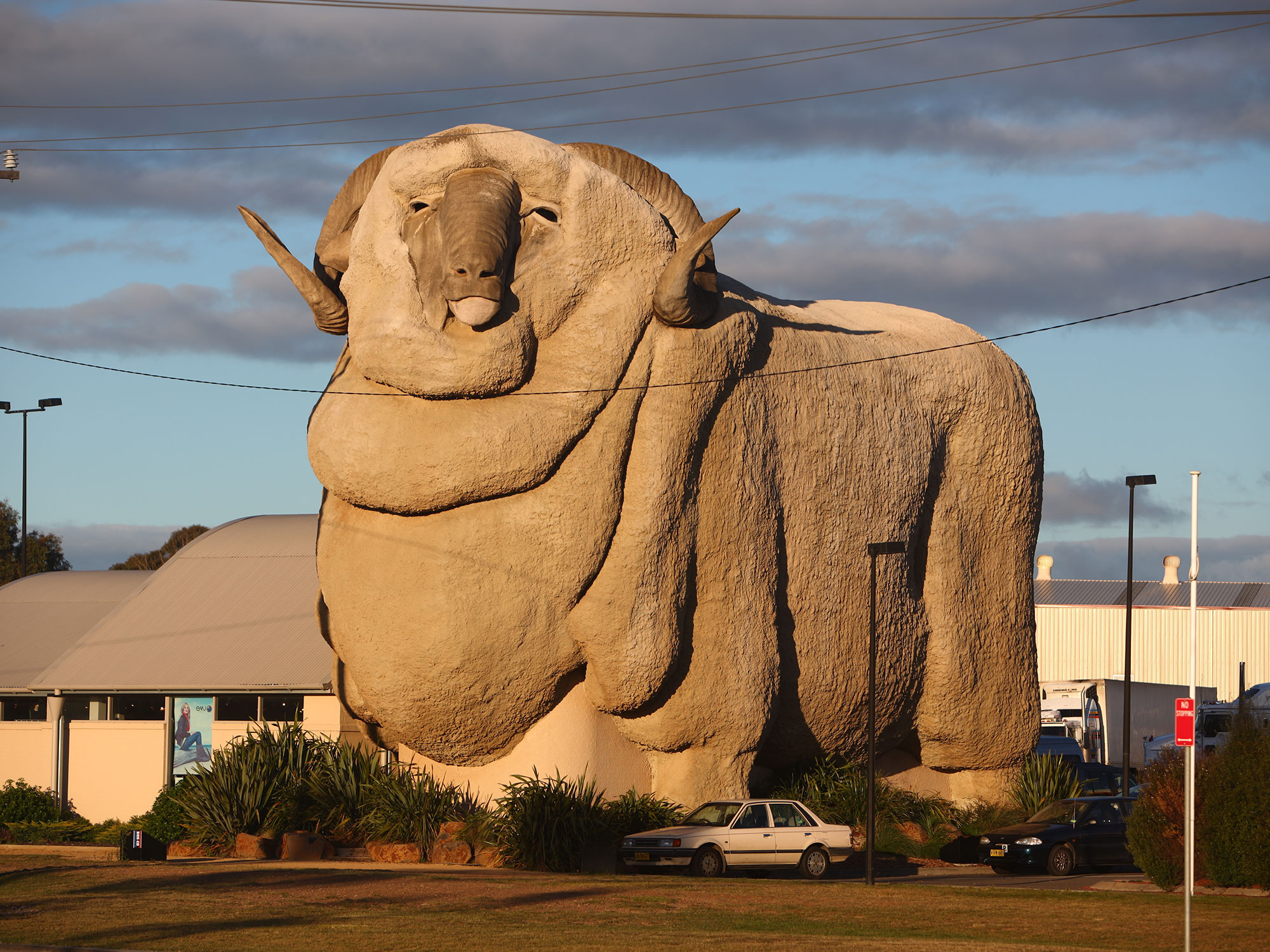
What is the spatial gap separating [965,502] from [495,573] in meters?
7.07

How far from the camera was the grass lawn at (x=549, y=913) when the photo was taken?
39.4 ft

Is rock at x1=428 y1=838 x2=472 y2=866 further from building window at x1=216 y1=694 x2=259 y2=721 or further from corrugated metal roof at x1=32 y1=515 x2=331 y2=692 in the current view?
building window at x1=216 y1=694 x2=259 y2=721

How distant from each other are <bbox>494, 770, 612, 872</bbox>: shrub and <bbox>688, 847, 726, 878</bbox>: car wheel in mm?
999

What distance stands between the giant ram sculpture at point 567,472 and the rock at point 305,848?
1358 millimetres

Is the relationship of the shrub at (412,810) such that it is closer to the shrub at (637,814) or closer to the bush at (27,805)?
the shrub at (637,814)

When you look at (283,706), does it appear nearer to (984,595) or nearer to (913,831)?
(913,831)

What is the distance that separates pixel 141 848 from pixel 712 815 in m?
6.22

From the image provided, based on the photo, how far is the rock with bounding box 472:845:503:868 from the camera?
17.3m

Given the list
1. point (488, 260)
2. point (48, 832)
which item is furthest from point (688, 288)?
point (48, 832)

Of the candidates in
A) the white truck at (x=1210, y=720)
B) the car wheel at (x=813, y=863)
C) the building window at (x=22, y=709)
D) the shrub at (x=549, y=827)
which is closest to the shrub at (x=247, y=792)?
the shrub at (x=549, y=827)

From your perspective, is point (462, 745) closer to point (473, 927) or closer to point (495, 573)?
point (495, 573)

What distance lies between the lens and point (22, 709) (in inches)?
1137

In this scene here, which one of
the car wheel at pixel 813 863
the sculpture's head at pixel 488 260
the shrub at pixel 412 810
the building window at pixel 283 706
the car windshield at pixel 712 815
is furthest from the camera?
the building window at pixel 283 706

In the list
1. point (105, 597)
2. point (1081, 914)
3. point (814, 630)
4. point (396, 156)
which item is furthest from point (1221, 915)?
point (105, 597)
